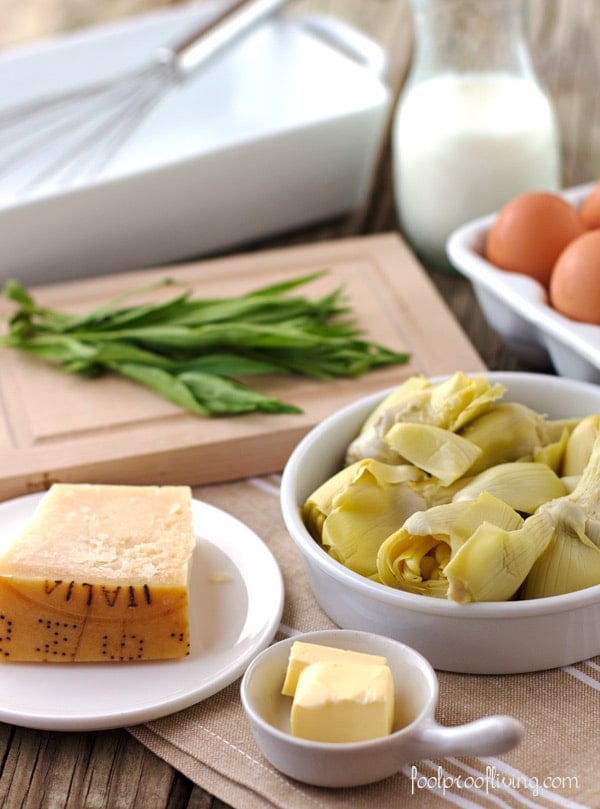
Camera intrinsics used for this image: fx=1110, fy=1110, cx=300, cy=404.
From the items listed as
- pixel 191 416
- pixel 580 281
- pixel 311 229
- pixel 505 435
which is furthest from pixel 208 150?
pixel 505 435

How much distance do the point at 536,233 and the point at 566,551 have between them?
0.47 m

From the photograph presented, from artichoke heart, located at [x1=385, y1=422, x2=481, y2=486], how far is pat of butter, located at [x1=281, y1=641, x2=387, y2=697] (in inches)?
7.6

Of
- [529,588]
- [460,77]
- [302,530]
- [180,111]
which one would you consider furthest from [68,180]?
[529,588]

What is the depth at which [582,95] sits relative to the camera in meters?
2.07

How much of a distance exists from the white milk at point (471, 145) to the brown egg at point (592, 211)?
8.1 inches

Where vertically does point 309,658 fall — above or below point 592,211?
below

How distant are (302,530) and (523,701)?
0.22 metres

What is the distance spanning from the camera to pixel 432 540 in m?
0.88

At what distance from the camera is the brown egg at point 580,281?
1.13m

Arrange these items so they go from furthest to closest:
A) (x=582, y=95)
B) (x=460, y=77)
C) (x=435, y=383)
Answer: (x=582, y=95) → (x=460, y=77) → (x=435, y=383)

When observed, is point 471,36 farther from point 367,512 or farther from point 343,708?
point 343,708

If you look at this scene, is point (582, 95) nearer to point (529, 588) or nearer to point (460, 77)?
point (460, 77)

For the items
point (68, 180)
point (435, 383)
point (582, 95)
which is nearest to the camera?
point (435, 383)

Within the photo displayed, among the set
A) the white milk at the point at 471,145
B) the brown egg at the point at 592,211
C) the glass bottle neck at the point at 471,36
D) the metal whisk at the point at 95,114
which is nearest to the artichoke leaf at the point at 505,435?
the brown egg at the point at 592,211
